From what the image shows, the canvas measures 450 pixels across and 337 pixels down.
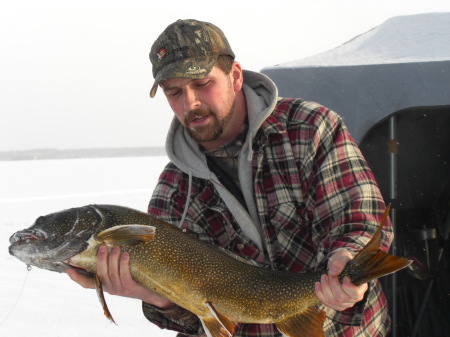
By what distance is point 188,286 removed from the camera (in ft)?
9.66

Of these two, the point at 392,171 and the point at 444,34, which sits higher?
the point at 444,34

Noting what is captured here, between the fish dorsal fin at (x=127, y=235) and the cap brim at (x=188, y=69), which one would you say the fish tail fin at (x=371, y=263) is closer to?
the fish dorsal fin at (x=127, y=235)

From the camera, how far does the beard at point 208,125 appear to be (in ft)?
10.3

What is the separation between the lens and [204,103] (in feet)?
10.3

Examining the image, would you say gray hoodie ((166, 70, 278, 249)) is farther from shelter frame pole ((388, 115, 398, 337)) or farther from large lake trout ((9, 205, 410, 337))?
shelter frame pole ((388, 115, 398, 337))

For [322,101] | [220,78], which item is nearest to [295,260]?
[220,78]

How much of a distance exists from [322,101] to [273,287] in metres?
2.01

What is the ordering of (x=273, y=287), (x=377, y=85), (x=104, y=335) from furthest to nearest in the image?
(x=104, y=335)
(x=377, y=85)
(x=273, y=287)

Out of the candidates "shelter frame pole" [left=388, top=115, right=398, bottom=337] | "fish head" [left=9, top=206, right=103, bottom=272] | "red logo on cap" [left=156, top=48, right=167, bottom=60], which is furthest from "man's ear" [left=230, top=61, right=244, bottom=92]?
"shelter frame pole" [left=388, top=115, right=398, bottom=337]

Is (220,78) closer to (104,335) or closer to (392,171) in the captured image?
(392,171)

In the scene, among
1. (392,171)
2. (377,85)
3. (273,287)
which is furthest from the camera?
(392,171)

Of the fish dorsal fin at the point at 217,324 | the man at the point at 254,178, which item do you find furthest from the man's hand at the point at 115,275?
the fish dorsal fin at the point at 217,324

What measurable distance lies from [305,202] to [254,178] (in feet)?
0.96

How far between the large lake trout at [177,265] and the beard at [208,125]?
1.75 ft
